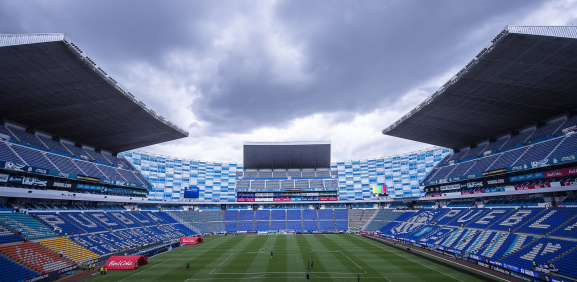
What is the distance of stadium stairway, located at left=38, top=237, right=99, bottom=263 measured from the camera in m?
30.1

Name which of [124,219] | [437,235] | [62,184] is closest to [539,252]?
[437,235]

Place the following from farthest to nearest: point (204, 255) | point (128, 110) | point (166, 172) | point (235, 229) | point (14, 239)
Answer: point (166, 172) < point (235, 229) < point (128, 110) < point (204, 255) < point (14, 239)

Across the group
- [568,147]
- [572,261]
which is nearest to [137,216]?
[572,261]

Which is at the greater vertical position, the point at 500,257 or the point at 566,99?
the point at 566,99

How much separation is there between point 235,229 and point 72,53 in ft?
178

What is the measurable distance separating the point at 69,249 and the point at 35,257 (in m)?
5.07

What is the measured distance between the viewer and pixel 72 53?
26688 mm

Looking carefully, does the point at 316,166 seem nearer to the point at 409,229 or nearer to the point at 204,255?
the point at 409,229

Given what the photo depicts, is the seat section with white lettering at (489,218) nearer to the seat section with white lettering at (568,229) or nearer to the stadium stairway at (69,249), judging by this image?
the seat section with white lettering at (568,229)

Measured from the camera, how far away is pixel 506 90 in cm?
3309

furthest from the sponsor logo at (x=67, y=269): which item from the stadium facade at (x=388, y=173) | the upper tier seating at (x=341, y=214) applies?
the stadium facade at (x=388, y=173)

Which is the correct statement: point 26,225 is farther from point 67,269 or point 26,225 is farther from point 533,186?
point 533,186

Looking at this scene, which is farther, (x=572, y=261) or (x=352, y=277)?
(x=352, y=277)

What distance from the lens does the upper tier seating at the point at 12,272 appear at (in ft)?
72.7
